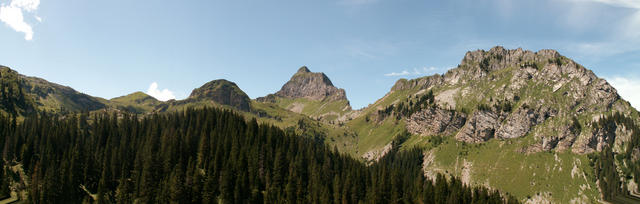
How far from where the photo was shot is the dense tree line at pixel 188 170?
127m

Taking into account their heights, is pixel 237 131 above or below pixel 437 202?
above

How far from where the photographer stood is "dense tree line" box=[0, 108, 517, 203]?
416 feet

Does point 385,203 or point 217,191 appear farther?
point 385,203

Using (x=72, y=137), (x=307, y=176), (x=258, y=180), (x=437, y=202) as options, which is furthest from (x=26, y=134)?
(x=437, y=202)

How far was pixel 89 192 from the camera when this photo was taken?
135 m

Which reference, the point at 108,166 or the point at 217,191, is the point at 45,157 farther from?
the point at 217,191

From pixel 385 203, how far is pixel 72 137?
474 ft

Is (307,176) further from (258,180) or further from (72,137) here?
(72,137)

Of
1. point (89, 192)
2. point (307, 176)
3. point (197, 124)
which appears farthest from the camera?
point (197, 124)

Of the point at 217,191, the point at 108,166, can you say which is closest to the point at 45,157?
the point at 108,166

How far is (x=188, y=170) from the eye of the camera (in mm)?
131000

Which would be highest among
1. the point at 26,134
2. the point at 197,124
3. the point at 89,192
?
the point at 197,124

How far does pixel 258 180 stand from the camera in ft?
459

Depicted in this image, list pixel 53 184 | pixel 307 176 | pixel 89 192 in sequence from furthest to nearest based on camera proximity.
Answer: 1. pixel 307 176
2. pixel 89 192
3. pixel 53 184
